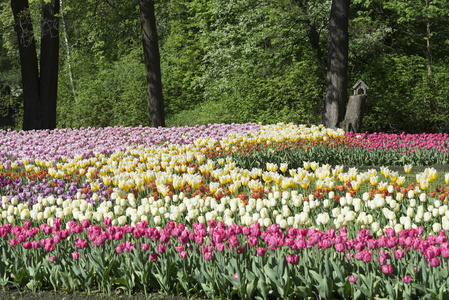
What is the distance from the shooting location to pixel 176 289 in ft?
12.4

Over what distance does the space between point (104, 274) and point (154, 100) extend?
36.5ft

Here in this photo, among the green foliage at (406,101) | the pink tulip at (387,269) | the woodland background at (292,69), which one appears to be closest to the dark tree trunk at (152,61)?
the woodland background at (292,69)

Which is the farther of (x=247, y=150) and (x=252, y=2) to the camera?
(x=252, y=2)

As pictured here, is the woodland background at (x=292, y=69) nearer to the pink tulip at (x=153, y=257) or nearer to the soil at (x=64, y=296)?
the soil at (x=64, y=296)

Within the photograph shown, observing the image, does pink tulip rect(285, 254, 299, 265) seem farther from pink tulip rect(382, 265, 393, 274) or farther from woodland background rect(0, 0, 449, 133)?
woodland background rect(0, 0, 449, 133)

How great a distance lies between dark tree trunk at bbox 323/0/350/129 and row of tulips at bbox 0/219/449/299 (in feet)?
28.6

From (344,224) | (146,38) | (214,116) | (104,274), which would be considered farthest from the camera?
(214,116)

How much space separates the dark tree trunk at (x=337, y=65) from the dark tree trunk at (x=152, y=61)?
4777 millimetres

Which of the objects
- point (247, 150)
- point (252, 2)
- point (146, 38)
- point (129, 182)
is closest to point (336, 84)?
point (247, 150)

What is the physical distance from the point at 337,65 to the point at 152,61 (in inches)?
202

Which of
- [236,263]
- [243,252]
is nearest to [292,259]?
[236,263]

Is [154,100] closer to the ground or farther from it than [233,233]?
farther from it

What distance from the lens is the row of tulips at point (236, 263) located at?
3326 mm

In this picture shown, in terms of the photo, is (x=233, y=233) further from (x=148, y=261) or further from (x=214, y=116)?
(x=214, y=116)
